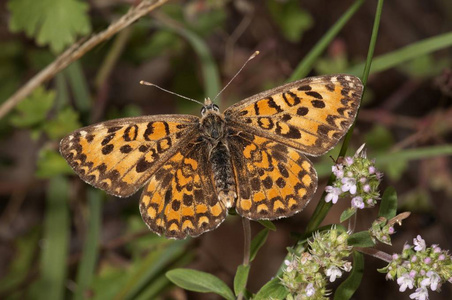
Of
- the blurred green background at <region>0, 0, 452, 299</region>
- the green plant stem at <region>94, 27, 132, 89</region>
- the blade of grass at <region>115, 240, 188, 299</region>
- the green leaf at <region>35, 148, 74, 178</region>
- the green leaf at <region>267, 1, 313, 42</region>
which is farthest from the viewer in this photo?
the green leaf at <region>267, 1, 313, 42</region>

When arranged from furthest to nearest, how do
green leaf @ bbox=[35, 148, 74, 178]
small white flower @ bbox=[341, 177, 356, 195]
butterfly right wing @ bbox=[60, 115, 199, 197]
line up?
1. green leaf @ bbox=[35, 148, 74, 178]
2. butterfly right wing @ bbox=[60, 115, 199, 197]
3. small white flower @ bbox=[341, 177, 356, 195]

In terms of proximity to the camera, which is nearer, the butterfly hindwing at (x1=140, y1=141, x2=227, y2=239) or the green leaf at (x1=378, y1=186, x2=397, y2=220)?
the green leaf at (x1=378, y1=186, x2=397, y2=220)

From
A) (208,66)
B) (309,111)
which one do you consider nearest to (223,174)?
(309,111)

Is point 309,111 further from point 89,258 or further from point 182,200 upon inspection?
point 89,258

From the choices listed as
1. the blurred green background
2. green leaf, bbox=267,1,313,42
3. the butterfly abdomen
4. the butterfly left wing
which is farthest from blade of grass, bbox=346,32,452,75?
green leaf, bbox=267,1,313,42

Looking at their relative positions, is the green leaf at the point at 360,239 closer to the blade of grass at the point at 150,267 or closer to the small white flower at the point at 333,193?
the small white flower at the point at 333,193

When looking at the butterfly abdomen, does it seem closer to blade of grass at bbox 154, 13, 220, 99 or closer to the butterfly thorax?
the butterfly thorax

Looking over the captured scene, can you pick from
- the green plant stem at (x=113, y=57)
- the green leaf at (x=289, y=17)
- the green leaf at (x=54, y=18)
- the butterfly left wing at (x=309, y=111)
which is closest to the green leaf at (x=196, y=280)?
the butterfly left wing at (x=309, y=111)
